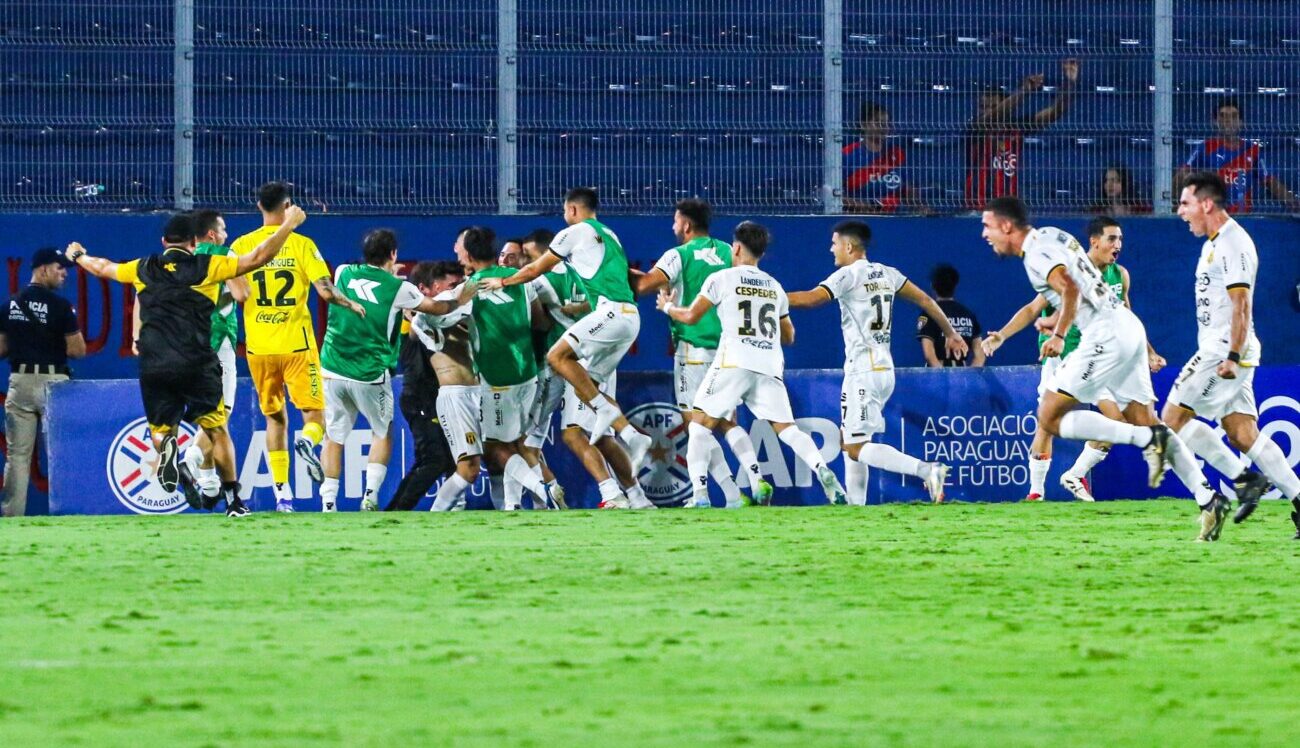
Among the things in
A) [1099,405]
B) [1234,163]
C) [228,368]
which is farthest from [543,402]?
[1234,163]

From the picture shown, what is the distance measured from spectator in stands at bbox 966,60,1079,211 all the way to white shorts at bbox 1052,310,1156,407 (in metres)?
6.61

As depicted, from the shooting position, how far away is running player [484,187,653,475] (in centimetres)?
1502

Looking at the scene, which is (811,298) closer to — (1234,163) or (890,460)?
(890,460)

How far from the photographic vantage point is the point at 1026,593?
7672mm

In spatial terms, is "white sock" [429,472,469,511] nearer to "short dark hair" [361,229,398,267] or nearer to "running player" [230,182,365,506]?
"running player" [230,182,365,506]

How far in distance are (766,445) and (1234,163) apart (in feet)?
17.3

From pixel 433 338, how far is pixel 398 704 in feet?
34.4

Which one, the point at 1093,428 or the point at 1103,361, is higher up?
the point at 1103,361

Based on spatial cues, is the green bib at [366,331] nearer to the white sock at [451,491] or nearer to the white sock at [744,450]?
the white sock at [451,491]

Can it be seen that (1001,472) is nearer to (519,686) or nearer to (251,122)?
(251,122)

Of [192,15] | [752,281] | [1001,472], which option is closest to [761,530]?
[752,281]

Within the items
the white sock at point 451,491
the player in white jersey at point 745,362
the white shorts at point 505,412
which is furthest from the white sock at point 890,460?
the white sock at point 451,491

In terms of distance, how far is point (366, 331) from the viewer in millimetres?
15086

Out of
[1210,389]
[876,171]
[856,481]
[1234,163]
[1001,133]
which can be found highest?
[1001,133]
